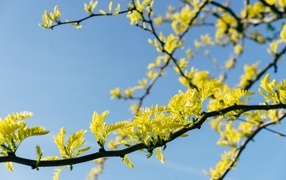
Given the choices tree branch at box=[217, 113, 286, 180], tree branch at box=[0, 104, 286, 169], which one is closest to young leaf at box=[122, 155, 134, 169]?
tree branch at box=[0, 104, 286, 169]

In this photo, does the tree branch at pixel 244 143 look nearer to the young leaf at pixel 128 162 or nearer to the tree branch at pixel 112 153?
the tree branch at pixel 112 153

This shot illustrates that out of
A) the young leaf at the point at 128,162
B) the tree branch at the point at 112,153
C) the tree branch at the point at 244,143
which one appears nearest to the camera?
the tree branch at the point at 112,153

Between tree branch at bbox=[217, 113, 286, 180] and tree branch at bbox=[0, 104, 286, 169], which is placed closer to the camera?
tree branch at bbox=[0, 104, 286, 169]

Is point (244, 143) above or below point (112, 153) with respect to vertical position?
above

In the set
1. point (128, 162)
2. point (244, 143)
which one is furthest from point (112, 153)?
point (244, 143)

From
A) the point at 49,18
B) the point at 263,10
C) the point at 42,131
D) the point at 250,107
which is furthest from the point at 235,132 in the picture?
the point at 42,131

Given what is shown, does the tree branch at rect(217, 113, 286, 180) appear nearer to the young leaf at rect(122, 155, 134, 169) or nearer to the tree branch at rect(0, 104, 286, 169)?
the tree branch at rect(0, 104, 286, 169)

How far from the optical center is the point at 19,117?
1539 millimetres

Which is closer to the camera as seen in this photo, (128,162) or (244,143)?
(128,162)

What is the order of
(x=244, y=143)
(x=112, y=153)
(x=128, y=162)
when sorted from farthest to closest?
(x=244, y=143), (x=128, y=162), (x=112, y=153)

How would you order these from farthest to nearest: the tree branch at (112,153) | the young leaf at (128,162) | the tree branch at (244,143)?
the tree branch at (244,143) < the young leaf at (128,162) < the tree branch at (112,153)

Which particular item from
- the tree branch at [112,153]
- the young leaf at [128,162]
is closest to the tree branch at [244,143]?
the tree branch at [112,153]

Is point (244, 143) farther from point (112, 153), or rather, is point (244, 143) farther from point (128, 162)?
point (112, 153)

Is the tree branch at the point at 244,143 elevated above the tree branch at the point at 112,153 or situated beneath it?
elevated above
